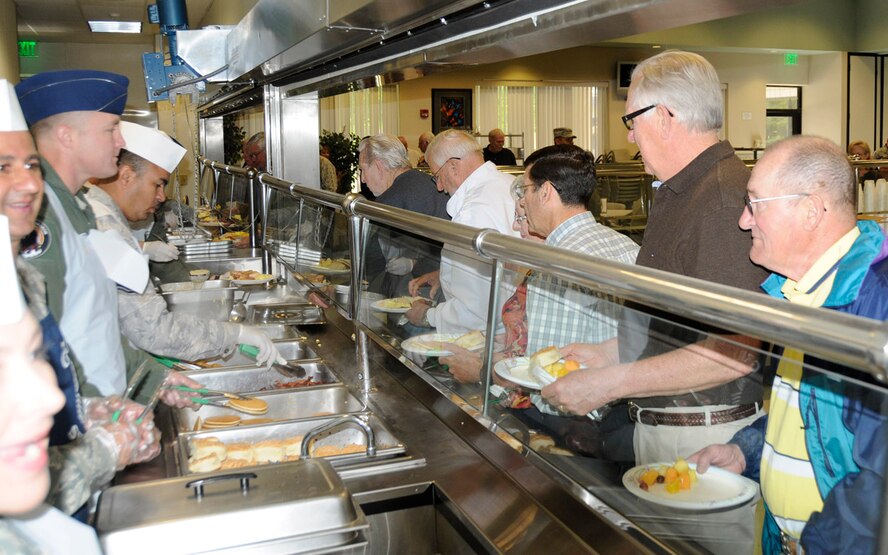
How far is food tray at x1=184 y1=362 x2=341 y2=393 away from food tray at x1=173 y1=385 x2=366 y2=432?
191 millimetres

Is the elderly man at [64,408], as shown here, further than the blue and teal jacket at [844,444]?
Yes

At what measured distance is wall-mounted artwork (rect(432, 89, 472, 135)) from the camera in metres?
14.0

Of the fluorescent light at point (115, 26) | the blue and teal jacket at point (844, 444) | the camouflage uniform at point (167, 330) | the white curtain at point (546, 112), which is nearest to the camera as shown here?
the blue and teal jacket at point (844, 444)

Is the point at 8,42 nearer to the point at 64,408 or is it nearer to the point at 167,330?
the point at 167,330

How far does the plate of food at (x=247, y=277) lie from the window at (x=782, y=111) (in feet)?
43.0

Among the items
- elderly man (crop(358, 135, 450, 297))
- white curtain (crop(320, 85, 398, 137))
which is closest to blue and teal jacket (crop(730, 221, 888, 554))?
elderly man (crop(358, 135, 450, 297))

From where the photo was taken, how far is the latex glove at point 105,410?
1.56 m

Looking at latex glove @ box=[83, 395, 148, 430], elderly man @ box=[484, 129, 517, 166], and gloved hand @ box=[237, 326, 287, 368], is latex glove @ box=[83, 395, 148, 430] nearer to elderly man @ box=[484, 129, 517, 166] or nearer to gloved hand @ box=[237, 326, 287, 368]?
gloved hand @ box=[237, 326, 287, 368]

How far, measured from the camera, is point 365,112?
47.9ft

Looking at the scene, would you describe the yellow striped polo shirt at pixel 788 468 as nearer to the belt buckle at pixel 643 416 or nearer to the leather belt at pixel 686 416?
the leather belt at pixel 686 416

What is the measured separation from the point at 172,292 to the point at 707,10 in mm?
2744

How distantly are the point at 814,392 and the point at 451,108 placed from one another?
13.4m

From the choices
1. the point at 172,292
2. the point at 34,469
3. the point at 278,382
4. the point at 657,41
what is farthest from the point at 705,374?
the point at 657,41

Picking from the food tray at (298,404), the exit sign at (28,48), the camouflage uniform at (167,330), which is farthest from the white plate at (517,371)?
the exit sign at (28,48)
